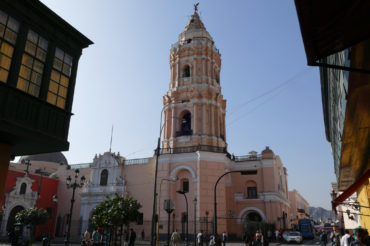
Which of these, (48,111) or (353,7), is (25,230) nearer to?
(48,111)

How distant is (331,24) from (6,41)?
10.4 metres

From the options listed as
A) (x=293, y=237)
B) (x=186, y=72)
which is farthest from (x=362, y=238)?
(x=186, y=72)

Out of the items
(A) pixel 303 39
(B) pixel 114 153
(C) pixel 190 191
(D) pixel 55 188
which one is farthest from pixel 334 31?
(D) pixel 55 188

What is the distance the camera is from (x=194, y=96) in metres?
35.1

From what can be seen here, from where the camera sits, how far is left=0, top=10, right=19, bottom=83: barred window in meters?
10.1

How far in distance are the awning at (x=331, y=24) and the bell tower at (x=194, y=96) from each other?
92.3ft

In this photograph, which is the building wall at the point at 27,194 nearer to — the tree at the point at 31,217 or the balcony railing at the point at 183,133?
the tree at the point at 31,217

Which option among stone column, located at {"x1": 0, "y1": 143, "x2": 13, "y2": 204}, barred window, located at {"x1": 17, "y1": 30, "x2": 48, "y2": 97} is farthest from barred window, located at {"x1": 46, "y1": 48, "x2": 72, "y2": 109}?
stone column, located at {"x1": 0, "y1": 143, "x2": 13, "y2": 204}

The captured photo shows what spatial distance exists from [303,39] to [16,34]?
10.3 metres

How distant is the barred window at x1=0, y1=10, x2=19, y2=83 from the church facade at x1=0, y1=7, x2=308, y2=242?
21.1m

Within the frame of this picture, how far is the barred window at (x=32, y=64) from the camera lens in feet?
35.4

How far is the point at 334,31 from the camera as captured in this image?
166 inches

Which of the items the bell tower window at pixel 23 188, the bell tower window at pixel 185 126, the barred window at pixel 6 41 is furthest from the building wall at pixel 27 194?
the barred window at pixel 6 41

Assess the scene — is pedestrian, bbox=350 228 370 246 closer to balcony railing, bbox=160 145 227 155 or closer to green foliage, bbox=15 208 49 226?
balcony railing, bbox=160 145 227 155
